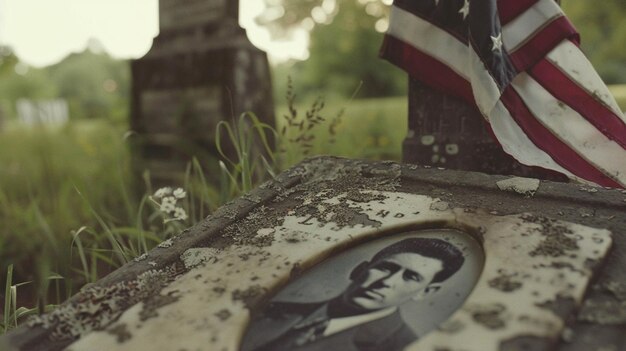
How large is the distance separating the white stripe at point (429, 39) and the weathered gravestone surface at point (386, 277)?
0.59 metres

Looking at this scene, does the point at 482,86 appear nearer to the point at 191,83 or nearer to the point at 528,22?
the point at 528,22

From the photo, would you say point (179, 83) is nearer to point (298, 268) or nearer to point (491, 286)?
point (298, 268)

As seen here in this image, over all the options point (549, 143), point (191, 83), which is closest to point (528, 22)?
point (549, 143)

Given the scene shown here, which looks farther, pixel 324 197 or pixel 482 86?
pixel 482 86

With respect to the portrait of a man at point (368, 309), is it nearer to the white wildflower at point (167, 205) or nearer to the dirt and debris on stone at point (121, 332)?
the dirt and debris on stone at point (121, 332)

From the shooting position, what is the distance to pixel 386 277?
101 centimetres

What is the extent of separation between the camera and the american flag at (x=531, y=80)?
1.66 m

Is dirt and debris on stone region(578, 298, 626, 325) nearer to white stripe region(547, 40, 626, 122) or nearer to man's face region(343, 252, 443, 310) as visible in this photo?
man's face region(343, 252, 443, 310)

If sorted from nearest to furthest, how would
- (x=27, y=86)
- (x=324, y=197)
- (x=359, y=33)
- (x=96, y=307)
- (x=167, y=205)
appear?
1. (x=96, y=307)
2. (x=324, y=197)
3. (x=167, y=205)
4. (x=359, y=33)
5. (x=27, y=86)

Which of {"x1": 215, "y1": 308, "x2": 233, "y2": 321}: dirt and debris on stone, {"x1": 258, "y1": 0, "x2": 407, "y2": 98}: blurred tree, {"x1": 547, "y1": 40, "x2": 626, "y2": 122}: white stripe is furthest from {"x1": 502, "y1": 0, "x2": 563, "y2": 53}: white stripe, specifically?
{"x1": 258, "y1": 0, "x2": 407, "y2": 98}: blurred tree

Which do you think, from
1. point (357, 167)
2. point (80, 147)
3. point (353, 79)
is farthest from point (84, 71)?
point (357, 167)

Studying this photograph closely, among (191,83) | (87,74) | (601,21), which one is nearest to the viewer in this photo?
(191,83)

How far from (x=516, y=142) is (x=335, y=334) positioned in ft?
3.50

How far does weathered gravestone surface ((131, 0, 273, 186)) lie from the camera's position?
293 centimetres
